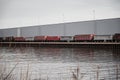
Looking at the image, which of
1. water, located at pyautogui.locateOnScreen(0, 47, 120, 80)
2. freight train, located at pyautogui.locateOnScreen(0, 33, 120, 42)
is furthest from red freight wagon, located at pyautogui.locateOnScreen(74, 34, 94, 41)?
water, located at pyautogui.locateOnScreen(0, 47, 120, 80)

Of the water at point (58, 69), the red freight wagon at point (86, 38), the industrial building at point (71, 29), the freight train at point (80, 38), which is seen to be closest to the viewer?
the water at point (58, 69)

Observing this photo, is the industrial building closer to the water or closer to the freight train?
the freight train

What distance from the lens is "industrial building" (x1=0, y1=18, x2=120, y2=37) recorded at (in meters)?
73.9

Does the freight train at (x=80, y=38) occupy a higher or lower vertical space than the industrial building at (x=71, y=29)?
lower

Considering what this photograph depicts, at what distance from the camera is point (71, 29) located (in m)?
83.1

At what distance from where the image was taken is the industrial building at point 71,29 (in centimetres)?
7388

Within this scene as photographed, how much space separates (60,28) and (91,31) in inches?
444

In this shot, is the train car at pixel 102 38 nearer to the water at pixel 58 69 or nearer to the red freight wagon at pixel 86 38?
the red freight wagon at pixel 86 38

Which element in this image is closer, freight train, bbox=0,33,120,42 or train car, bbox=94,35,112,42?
freight train, bbox=0,33,120,42

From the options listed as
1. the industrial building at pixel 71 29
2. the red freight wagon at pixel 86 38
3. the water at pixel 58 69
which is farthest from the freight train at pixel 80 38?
the water at pixel 58 69

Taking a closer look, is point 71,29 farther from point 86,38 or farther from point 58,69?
point 58,69

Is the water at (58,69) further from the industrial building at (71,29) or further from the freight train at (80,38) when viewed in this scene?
the industrial building at (71,29)

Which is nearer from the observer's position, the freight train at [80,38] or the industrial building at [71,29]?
the freight train at [80,38]

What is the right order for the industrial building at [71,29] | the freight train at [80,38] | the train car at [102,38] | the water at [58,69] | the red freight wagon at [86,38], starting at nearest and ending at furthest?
1. the water at [58,69]
2. the freight train at [80,38]
3. the red freight wagon at [86,38]
4. the train car at [102,38]
5. the industrial building at [71,29]
